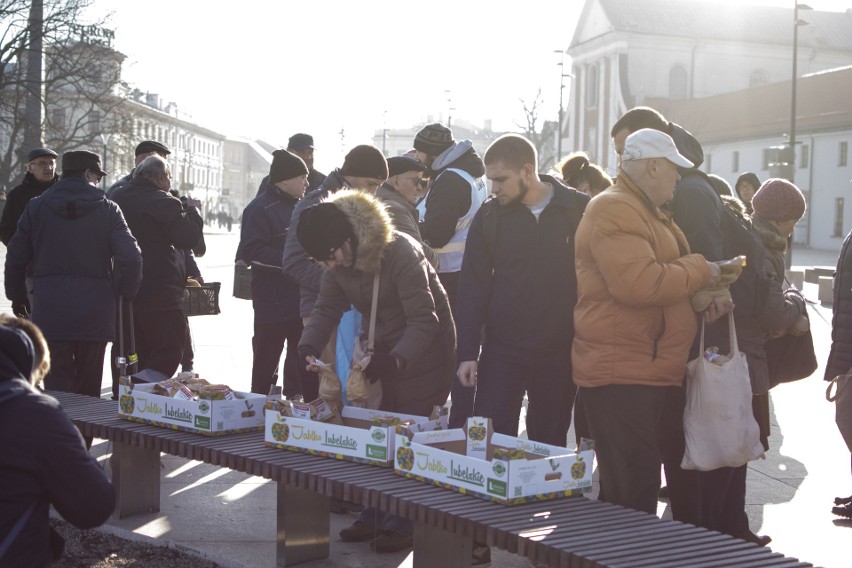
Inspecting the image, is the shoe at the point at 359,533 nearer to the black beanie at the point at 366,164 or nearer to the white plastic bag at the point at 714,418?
the white plastic bag at the point at 714,418

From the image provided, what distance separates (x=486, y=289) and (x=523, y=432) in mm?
3414

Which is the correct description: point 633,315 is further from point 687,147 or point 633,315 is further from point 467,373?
point 687,147

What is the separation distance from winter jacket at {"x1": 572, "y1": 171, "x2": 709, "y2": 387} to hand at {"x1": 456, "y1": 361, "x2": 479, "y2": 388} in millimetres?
727

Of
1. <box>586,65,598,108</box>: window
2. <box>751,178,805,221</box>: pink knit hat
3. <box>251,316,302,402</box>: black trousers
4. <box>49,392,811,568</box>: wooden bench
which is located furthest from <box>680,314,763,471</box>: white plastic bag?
<box>586,65,598,108</box>: window

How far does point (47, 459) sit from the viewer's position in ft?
10.6

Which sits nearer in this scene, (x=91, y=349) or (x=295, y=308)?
(x=91, y=349)

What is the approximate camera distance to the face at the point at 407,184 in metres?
6.69

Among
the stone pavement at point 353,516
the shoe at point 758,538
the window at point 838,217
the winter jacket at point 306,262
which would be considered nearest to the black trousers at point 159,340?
the stone pavement at point 353,516

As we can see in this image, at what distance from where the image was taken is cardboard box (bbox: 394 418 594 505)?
14.0 feet

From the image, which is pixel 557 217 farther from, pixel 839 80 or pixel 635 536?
pixel 839 80

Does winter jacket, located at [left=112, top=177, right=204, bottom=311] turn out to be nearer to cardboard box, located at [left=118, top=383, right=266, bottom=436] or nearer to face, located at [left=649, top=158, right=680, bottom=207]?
cardboard box, located at [left=118, top=383, right=266, bottom=436]

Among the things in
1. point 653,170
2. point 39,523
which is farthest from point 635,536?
point 39,523

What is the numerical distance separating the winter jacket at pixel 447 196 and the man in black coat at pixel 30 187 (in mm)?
3078

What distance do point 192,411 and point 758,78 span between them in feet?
291
